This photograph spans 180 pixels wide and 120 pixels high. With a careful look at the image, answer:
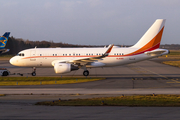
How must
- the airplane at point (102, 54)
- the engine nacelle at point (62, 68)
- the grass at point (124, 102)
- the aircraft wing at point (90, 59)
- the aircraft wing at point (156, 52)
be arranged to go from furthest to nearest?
1. the airplane at point (102, 54)
2. the aircraft wing at point (156, 52)
3. the aircraft wing at point (90, 59)
4. the engine nacelle at point (62, 68)
5. the grass at point (124, 102)

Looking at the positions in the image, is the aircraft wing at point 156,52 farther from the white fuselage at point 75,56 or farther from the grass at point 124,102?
the grass at point 124,102

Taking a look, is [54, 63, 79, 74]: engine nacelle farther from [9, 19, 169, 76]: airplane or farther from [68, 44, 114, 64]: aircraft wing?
[9, 19, 169, 76]: airplane

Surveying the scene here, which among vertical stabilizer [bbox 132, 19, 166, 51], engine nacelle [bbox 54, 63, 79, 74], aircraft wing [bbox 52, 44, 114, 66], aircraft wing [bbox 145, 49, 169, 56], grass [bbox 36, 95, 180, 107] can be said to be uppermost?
vertical stabilizer [bbox 132, 19, 166, 51]

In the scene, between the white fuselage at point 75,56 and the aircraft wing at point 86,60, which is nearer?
the aircraft wing at point 86,60

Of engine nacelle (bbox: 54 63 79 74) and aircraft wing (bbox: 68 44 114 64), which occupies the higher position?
aircraft wing (bbox: 68 44 114 64)

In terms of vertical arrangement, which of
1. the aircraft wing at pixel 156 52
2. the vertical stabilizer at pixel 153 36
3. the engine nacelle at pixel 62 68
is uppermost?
the vertical stabilizer at pixel 153 36

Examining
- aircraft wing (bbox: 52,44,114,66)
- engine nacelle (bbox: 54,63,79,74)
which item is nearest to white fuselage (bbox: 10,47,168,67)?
aircraft wing (bbox: 52,44,114,66)

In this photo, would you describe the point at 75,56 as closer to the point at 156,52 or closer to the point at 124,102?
the point at 156,52

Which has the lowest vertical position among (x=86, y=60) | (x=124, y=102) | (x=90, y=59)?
(x=124, y=102)

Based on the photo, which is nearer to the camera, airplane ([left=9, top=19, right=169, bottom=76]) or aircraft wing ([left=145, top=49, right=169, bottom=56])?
aircraft wing ([left=145, top=49, right=169, bottom=56])

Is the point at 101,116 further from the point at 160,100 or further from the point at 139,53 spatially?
the point at 139,53

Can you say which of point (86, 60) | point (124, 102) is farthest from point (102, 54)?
point (124, 102)

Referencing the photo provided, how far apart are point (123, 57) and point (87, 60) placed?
5406 mm

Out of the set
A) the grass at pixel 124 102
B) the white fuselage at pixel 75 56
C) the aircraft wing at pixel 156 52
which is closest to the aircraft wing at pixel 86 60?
the white fuselage at pixel 75 56
